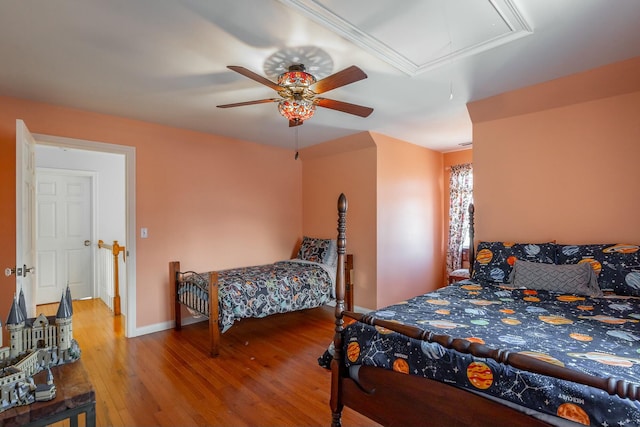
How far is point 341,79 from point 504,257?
2171mm

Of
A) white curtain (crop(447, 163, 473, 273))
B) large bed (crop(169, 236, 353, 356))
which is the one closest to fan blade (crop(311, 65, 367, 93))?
large bed (crop(169, 236, 353, 356))

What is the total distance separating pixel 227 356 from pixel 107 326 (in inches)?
74.4

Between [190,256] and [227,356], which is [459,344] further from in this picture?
[190,256]

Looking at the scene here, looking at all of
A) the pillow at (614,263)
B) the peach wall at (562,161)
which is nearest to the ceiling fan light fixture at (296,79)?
the peach wall at (562,161)

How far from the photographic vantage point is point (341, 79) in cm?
199

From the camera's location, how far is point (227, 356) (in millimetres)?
3021

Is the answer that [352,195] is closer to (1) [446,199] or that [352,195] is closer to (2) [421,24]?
(1) [446,199]

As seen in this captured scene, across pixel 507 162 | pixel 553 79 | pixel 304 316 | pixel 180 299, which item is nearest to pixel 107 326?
pixel 180 299

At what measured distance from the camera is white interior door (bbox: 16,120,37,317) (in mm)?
2275

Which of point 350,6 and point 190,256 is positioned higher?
point 350,6

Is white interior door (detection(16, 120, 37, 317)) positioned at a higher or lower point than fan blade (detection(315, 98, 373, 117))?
→ lower

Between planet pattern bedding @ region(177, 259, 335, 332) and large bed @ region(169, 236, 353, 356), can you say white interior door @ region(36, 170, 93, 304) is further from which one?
planet pattern bedding @ region(177, 259, 335, 332)

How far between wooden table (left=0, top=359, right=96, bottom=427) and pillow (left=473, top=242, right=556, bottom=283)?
9.41 feet

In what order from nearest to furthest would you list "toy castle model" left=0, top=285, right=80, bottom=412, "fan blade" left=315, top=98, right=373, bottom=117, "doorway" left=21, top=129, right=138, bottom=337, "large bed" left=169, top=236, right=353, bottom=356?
"toy castle model" left=0, top=285, right=80, bottom=412 → "fan blade" left=315, top=98, right=373, bottom=117 → "large bed" left=169, top=236, right=353, bottom=356 → "doorway" left=21, top=129, right=138, bottom=337
